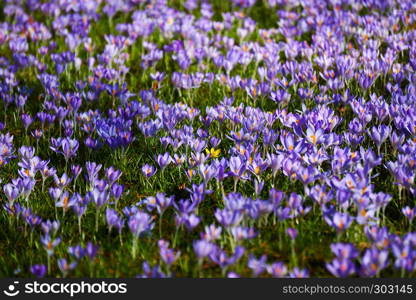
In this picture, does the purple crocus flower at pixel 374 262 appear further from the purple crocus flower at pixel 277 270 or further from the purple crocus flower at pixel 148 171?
the purple crocus flower at pixel 148 171

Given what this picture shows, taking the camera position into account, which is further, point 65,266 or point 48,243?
point 48,243

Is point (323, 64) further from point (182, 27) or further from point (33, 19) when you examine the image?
point (33, 19)

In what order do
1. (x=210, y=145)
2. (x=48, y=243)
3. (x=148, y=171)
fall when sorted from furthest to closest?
(x=210, y=145) < (x=148, y=171) < (x=48, y=243)

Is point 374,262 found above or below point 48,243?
above

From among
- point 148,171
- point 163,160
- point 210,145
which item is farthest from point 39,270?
point 210,145

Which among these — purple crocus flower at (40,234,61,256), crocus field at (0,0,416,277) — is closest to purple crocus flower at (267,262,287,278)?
crocus field at (0,0,416,277)

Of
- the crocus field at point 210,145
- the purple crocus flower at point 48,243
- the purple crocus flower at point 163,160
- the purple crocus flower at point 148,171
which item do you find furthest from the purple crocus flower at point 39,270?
the purple crocus flower at point 163,160

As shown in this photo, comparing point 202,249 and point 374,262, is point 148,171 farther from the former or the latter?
point 374,262

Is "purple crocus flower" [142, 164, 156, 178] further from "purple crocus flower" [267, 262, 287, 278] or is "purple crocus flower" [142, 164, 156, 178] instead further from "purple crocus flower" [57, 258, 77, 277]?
"purple crocus flower" [267, 262, 287, 278]

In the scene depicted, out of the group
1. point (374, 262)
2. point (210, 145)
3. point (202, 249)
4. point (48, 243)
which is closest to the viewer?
point (374, 262)
